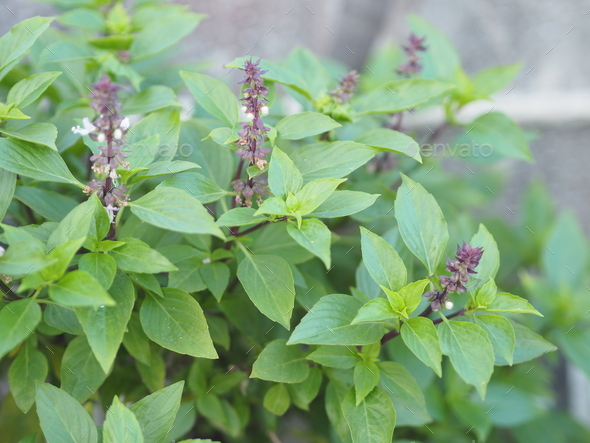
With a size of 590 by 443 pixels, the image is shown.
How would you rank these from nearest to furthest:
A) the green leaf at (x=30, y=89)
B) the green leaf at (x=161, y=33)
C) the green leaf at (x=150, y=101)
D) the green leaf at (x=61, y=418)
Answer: the green leaf at (x=61, y=418), the green leaf at (x=30, y=89), the green leaf at (x=150, y=101), the green leaf at (x=161, y=33)

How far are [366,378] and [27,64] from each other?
1110 mm

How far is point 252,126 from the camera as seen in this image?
80cm

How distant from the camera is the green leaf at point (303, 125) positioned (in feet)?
2.82

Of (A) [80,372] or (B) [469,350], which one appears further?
(A) [80,372]

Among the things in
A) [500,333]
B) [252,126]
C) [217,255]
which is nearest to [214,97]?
[252,126]

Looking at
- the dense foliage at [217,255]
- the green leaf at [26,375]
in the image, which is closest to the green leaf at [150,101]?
the dense foliage at [217,255]

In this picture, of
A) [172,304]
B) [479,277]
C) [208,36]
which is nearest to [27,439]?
[172,304]

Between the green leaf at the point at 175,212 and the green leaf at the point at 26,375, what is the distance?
1.13 ft

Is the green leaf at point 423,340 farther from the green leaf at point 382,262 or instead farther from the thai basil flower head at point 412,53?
the thai basil flower head at point 412,53

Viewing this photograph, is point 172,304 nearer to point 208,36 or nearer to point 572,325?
point 572,325

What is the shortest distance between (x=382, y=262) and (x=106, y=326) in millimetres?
416

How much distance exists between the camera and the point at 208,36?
75.8 inches

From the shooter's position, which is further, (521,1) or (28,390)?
(521,1)

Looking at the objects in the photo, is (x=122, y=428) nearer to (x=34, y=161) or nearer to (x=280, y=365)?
(x=280, y=365)
